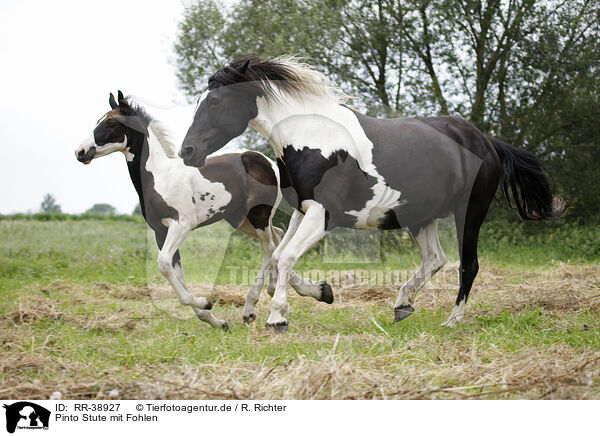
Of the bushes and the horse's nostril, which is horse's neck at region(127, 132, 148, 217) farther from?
the bushes

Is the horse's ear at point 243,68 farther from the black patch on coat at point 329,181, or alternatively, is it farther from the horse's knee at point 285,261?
the horse's knee at point 285,261

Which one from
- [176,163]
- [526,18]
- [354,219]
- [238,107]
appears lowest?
[354,219]

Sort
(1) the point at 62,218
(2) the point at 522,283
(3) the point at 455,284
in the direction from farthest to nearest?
(1) the point at 62,218
(3) the point at 455,284
(2) the point at 522,283

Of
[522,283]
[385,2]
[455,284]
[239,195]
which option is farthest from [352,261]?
[385,2]

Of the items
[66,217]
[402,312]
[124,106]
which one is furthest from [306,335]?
[66,217]

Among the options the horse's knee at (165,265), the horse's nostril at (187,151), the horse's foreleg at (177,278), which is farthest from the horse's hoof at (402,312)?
the horse's nostril at (187,151)

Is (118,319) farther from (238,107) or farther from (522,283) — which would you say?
(522,283)

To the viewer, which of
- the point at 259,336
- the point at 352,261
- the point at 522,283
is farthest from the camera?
the point at 352,261

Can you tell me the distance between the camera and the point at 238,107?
151 inches

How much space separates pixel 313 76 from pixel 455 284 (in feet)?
12.1

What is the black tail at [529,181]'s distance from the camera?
14.7ft

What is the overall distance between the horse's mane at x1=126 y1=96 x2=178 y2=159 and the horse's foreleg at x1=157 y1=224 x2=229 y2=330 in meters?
0.70

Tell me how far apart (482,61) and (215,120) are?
7.89 m
